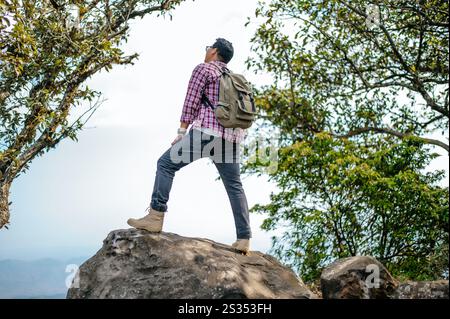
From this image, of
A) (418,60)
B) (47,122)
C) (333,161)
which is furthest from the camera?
(418,60)

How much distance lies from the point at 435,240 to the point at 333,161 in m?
3.05

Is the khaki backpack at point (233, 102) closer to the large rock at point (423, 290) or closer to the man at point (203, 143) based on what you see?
the man at point (203, 143)

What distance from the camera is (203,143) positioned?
6477 mm

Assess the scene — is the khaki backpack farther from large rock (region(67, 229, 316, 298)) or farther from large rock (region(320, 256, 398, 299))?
large rock (region(320, 256, 398, 299))

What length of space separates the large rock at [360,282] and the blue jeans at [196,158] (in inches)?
57.0

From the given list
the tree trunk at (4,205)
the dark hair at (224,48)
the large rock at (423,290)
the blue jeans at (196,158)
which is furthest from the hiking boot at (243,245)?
the tree trunk at (4,205)

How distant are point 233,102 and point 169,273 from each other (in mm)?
2185

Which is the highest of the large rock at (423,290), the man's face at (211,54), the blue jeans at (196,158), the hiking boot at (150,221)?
the man's face at (211,54)

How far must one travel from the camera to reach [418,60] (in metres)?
14.3

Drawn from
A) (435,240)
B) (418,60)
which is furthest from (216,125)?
(418,60)

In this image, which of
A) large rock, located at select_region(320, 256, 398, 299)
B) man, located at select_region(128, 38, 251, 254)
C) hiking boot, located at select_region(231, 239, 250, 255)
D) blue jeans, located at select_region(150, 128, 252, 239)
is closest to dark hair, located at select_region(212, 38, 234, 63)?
man, located at select_region(128, 38, 251, 254)

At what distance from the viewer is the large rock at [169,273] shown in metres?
6.22

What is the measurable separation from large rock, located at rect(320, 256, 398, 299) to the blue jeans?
4.75 feet
